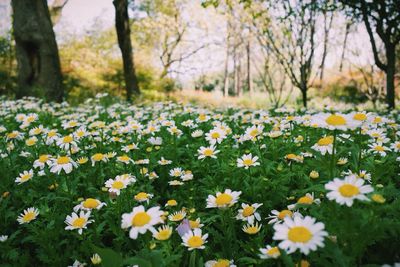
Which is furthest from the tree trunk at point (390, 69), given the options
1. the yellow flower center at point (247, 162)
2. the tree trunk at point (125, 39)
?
the tree trunk at point (125, 39)

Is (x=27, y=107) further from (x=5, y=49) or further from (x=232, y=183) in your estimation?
(x=5, y=49)

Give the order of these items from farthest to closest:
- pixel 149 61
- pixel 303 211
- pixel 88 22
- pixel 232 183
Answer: pixel 88 22, pixel 149 61, pixel 232 183, pixel 303 211

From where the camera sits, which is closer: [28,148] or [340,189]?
[340,189]

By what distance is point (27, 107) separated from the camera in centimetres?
603

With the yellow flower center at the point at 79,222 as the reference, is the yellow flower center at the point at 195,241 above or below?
above

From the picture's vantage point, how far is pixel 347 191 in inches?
46.9

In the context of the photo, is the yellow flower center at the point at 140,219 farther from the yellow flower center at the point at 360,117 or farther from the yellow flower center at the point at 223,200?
the yellow flower center at the point at 360,117

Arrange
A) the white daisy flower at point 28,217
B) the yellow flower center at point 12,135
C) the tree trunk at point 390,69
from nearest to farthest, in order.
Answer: the white daisy flower at point 28,217
the yellow flower center at point 12,135
the tree trunk at point 390,69

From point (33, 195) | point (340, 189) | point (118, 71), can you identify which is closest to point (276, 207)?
point (340, 189)

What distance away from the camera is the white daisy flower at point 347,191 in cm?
117

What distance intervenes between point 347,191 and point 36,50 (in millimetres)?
9727

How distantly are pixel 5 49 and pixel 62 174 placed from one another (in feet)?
54.7

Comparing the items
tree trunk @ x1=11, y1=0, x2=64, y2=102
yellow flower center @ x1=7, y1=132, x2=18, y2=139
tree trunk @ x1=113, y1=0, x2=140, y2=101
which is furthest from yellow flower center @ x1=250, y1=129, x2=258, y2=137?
tree trunk @ x1=113, y1=0, x2=140, y2=101

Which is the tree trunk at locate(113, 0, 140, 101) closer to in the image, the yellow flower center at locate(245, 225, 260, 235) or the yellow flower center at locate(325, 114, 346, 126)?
the yellow flower center at locate(245, 225, 260, 235)
